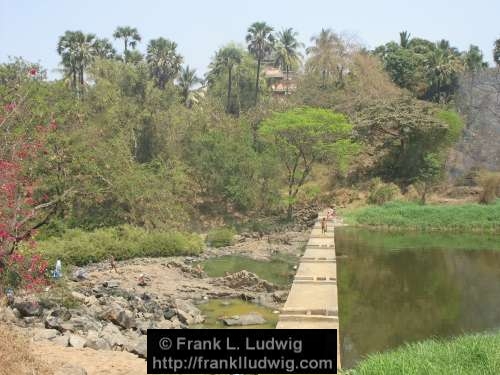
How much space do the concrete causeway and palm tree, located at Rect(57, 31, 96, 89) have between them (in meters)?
27.7

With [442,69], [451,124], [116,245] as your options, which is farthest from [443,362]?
[442,69]

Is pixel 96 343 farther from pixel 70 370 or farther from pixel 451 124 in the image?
pixel 451 124

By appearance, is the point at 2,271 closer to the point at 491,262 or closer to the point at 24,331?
the point at 24,331

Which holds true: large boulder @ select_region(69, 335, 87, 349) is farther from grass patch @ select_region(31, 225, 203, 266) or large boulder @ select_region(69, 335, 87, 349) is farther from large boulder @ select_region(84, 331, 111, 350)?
grass patch @ select_region(31, 225, 203, 266)

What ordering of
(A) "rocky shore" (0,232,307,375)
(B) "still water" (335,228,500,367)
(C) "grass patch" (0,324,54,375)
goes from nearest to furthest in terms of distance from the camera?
1. (C) "grass patch" (0,324,54,375)
2. (A) "rocky shore" (0,232,307,375)
3. (B) "still water" (335,228,500,367)

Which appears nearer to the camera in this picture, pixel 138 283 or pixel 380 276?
pixel 138 283

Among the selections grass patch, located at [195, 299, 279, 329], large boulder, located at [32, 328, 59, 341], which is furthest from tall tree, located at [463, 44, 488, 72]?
large boulder, located at [32, 328, 59, 341]

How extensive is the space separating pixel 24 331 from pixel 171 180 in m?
19.6

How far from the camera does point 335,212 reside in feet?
116

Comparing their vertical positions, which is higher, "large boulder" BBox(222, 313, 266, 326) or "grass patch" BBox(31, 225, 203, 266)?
"grass patch" BBox(31, 225, 203, 266)

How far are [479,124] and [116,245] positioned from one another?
3047 centimetres

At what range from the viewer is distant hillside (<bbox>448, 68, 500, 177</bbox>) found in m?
40.8

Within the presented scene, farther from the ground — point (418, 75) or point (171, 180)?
point (418, 75)

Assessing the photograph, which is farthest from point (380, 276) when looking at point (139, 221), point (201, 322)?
point (139, 221)
